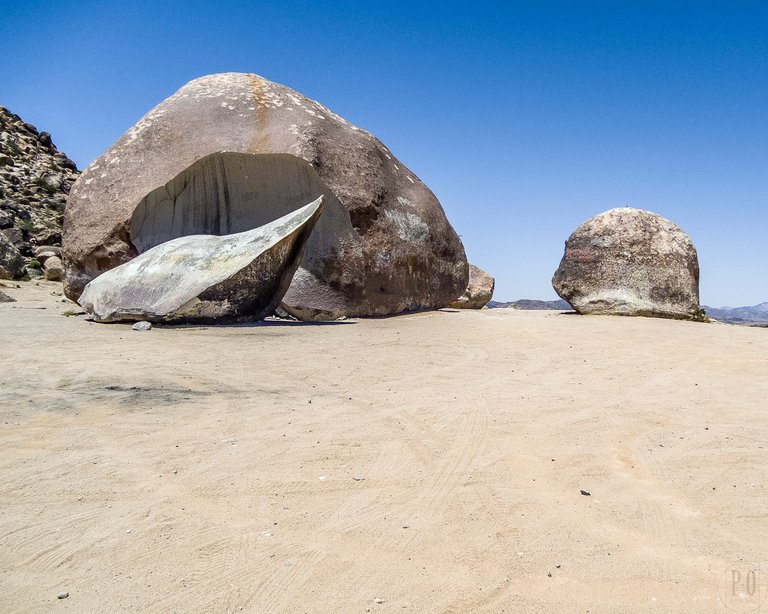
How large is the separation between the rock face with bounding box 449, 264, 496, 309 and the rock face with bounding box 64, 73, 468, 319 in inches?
297

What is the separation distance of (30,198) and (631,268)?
18949 mm

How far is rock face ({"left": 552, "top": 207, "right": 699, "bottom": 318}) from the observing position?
9.53 meters

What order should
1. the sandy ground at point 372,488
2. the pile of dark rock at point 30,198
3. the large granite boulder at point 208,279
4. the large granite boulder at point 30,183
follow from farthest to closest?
the large granite boulder at point 30,183 → the pile of dark rock at point 30,198 → the large granite boulder at point 208,279 → the sandy ground at point 372,488

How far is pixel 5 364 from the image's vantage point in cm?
361

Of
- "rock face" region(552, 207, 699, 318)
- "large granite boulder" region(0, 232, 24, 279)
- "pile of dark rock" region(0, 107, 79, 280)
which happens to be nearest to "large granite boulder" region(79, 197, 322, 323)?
"rock face" region(552, 207, 699, 318)

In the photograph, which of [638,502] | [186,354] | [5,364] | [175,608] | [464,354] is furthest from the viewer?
[464,354]

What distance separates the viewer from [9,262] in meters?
13.4

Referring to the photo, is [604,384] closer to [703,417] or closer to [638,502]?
[703,417]

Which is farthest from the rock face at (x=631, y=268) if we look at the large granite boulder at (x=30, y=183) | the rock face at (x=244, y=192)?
the large granite boulder at (x=30, y=183)

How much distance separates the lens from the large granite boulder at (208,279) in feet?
19.5

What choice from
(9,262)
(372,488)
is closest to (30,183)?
(9,262)

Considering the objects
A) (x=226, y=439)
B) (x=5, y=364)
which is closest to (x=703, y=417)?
(x=226, y=439)

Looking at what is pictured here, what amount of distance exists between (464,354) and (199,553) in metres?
3.46

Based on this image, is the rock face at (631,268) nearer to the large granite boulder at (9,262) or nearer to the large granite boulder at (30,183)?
the large granite boulder at (9,262)
